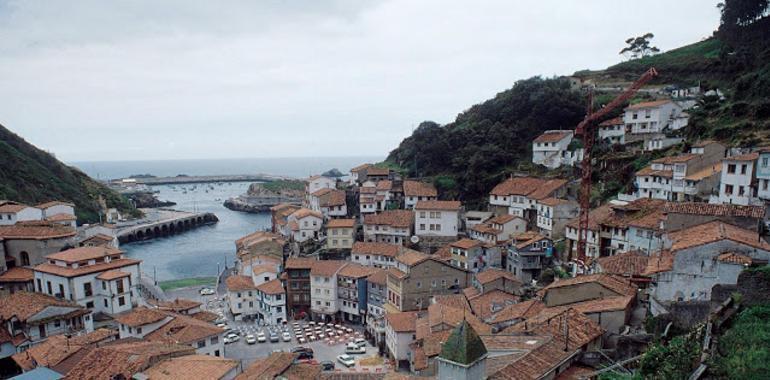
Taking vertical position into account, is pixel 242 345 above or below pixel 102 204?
below

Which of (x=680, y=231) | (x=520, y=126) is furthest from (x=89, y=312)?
(x=520, y=126)

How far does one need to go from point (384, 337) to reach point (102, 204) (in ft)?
260

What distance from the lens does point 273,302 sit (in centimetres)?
4066

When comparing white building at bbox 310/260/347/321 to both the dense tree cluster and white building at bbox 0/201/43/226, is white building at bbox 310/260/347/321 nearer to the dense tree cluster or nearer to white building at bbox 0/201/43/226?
the dense tree cluster

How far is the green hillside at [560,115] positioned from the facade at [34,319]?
40.2 meters

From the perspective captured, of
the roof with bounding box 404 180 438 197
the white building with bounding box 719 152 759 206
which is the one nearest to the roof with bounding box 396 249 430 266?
the roof with bounding box 404 180 438 197

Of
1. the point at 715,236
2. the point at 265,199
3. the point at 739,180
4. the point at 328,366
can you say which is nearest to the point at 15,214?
the point at 328,366

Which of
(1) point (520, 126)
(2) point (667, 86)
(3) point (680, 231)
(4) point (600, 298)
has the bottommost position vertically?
(4) point (600, 298)

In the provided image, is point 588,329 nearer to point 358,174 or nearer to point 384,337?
point 384,337

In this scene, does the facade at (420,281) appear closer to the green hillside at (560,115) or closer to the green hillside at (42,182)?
the green hillside at (560,115)

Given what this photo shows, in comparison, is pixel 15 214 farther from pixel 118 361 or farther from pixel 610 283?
pixel 610 283

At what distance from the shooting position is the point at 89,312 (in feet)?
97.6

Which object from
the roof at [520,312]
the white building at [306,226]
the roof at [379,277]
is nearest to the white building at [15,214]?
the white building at [306,226]

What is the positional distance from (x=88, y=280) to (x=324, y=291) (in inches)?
746
